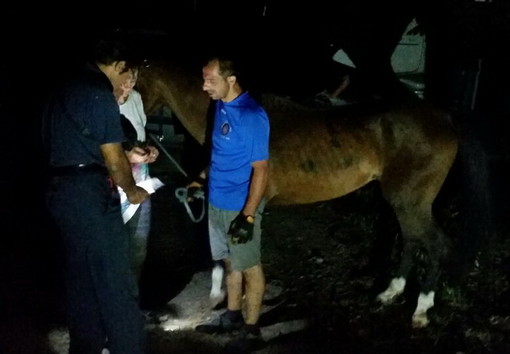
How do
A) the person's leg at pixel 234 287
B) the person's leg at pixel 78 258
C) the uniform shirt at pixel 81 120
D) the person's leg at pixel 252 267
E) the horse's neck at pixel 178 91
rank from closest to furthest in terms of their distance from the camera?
the uniform shirt at pixel 81 120 → the person's leg at pixel 78 258 → the person's leg at pixel 252 267 → the person's leg at pixel 234 287 → the horse's neck at pixel 178 91

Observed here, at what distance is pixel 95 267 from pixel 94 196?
1.19 feet

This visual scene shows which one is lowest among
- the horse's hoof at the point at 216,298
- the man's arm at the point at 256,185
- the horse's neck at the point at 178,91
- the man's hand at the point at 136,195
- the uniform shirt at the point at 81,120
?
the horse's hoof at the point at 216,298

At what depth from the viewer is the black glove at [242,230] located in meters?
3.61

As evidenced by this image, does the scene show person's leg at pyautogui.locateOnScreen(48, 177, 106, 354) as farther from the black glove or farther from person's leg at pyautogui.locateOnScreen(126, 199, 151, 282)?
the black glove

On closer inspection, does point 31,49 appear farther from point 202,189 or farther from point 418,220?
point 418,220

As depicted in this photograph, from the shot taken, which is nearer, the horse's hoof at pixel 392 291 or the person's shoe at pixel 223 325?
the person's shoe at pixel 223 325

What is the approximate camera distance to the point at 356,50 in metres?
8.72

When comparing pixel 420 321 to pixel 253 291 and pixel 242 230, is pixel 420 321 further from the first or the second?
pixel 242 230

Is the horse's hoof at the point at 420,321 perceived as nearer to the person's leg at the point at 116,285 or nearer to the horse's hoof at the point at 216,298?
the horse's hoof at the point at 216,298

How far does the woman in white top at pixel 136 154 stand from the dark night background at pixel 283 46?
2.08m

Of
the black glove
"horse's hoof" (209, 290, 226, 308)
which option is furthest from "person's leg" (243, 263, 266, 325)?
"horse's hoof" (209, 290, 226, 308)

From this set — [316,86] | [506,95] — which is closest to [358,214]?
[316,86]

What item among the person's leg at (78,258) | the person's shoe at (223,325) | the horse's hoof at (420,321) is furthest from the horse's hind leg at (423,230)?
the person's leg at (78,258)

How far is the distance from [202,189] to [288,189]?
635mm
